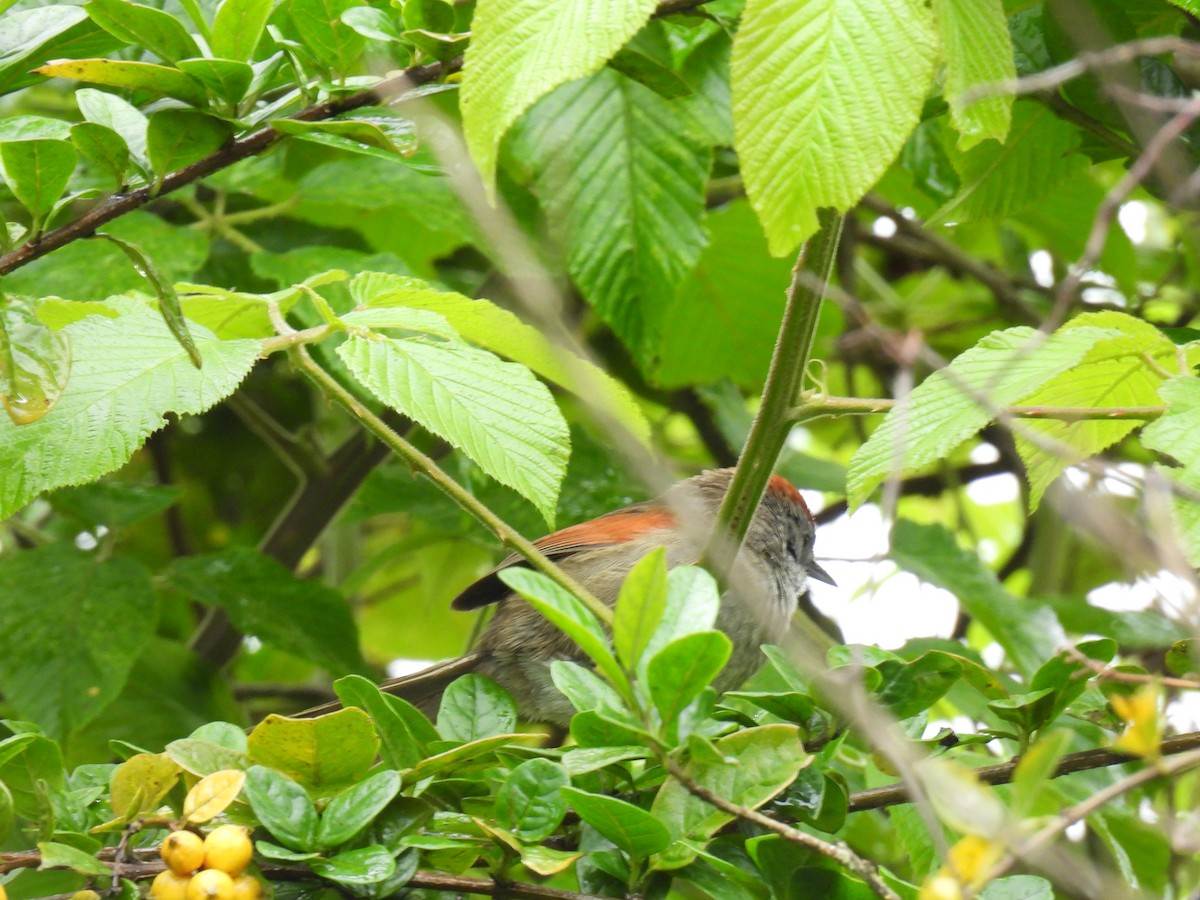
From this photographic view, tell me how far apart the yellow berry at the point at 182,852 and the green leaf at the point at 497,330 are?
0.86 m

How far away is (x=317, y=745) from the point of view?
177cm

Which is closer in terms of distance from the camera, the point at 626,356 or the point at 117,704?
the point at 117,704

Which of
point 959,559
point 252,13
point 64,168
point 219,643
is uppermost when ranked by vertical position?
point 252,13

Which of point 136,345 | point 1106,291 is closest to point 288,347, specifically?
point 136,345

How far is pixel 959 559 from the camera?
3.75 meters

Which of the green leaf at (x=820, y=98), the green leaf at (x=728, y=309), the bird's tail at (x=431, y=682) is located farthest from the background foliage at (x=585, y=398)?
the green leaf at (x=728, y=309)

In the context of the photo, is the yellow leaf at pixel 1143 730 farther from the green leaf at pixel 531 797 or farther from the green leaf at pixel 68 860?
the green leaf at pixel 68 860

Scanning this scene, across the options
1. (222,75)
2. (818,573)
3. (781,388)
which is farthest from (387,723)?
(818,573)

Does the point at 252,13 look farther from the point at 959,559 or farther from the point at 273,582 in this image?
the point at 959,559

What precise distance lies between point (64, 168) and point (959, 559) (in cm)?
269

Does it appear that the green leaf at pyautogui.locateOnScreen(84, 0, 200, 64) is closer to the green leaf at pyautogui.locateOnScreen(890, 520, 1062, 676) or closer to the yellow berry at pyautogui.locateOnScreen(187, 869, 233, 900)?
the yellow berry at pyautogui.locateOnScreen(187, 869, 233, 900)

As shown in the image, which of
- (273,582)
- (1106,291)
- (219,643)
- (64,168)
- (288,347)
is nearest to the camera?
(64,168)

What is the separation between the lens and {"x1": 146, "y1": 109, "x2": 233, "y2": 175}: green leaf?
1.99 m

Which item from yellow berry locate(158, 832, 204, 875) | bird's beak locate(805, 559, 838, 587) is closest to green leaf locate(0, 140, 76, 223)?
yellow berry locate(158, 832, 204, 875)
